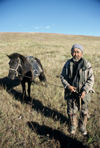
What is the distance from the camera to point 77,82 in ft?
8.03

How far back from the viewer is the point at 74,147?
243cm

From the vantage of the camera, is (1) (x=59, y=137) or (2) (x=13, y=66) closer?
(1) (x=59, y=137)

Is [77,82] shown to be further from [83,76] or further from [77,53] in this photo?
[77,53]

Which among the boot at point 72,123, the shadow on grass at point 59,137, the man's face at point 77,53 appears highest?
the man's face at point 77,53

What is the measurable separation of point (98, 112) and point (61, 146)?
1933mm

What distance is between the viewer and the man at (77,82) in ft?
7.61

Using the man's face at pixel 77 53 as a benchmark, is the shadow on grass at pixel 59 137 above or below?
below

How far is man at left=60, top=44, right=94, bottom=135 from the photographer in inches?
91.4

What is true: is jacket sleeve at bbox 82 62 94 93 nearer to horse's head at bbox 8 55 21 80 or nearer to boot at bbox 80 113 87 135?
boot at bbox 80 113 87 135

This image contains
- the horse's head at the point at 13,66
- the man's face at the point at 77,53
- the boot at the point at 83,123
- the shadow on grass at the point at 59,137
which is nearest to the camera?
the man's face at the point at 77,53

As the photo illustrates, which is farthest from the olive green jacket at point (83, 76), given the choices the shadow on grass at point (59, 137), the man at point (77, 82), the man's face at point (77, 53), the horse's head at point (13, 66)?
the horse's head at point (13, 66)

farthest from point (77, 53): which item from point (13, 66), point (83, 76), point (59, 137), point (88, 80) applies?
point (13, 66)

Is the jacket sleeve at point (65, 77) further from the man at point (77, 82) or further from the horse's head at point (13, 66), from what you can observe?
the horse's head at point (13, 66)

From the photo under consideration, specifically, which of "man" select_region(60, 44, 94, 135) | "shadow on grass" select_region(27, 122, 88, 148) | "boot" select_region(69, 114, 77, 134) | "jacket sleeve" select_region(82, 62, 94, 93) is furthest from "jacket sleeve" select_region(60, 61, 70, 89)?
"shadow on grass" select_region(27, 122, 88, 148)
